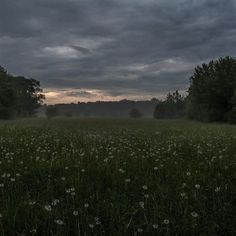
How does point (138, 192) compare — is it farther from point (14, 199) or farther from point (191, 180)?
point (14, 199)

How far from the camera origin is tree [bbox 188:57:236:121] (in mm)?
84375

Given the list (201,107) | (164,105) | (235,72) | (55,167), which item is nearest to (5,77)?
(201,107)

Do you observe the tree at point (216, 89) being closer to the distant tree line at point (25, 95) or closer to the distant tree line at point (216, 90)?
the distant tree line at point (216, 90)

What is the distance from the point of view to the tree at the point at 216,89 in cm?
8438

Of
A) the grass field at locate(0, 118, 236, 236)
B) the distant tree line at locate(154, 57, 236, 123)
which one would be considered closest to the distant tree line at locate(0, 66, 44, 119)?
the distant tree line at locate(154, 57, 236, 123)

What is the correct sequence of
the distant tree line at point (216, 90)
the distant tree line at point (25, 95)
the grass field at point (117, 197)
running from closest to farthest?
the grass field at point (117, 197) → the distant tree line at point (216, 90) → the distant tree line at point (25, 95)

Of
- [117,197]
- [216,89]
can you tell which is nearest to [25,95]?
[216,89]

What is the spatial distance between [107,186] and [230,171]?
10.9 ft

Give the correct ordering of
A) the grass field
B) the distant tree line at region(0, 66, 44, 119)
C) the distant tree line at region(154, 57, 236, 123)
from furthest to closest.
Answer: the distant tree line at region(0, 66, 44, 119)
the distant tree line at region(154, 57, 236, 123)
the grass field

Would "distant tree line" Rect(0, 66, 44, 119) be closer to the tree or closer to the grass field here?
the tree

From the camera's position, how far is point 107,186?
29.4 feet

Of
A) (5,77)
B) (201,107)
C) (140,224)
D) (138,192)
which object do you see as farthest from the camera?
(5,77)

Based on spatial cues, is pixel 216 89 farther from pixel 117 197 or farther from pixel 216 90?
pixel 117 197

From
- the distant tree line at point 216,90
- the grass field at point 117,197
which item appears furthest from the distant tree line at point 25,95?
the grass field at point 117,197
